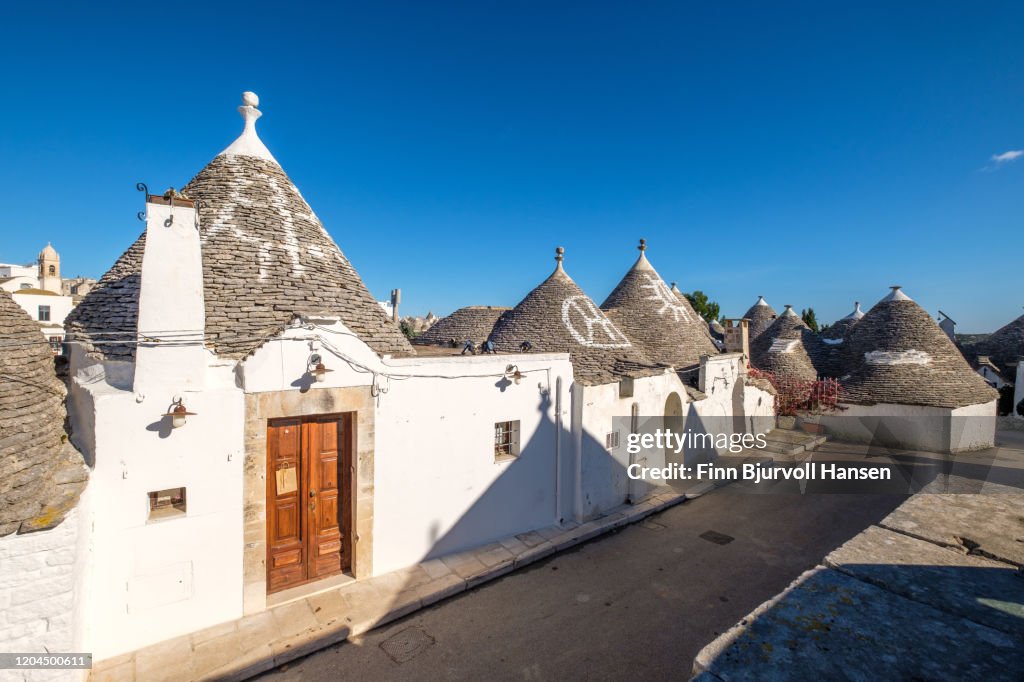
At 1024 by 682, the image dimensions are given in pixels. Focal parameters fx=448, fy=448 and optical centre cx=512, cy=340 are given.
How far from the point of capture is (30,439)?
4.61 m

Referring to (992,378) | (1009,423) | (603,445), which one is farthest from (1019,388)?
(603,445)

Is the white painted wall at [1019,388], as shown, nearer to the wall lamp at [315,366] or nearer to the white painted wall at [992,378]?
the white painted wall at [992,378]

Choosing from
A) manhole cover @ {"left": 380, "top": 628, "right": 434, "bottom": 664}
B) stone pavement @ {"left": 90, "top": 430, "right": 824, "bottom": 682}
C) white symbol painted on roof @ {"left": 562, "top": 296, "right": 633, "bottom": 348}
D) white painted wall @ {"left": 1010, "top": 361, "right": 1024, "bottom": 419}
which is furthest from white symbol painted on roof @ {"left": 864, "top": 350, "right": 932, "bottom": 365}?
manhole cover @ {"left": 380, "top": 628, "right": 434, "bottom": 664}

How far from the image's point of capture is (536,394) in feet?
30.0

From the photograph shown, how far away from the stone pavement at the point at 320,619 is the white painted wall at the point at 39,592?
1120mm

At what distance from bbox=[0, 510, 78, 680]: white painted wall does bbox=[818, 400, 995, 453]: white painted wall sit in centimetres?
2271

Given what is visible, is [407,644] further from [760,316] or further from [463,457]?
[760,316]

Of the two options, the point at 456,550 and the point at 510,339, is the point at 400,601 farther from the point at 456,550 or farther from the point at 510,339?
the point at 510,339

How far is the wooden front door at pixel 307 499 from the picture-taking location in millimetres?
A: 6629

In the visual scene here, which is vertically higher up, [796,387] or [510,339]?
[510,339]

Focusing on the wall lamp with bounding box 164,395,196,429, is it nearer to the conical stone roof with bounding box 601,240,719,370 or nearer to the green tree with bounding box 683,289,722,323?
the conical stone roof with bounding box 601,240,719,370


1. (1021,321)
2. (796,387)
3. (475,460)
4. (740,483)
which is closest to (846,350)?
(796,387)

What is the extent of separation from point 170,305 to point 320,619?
15.3ft

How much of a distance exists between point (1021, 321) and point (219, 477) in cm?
3937
